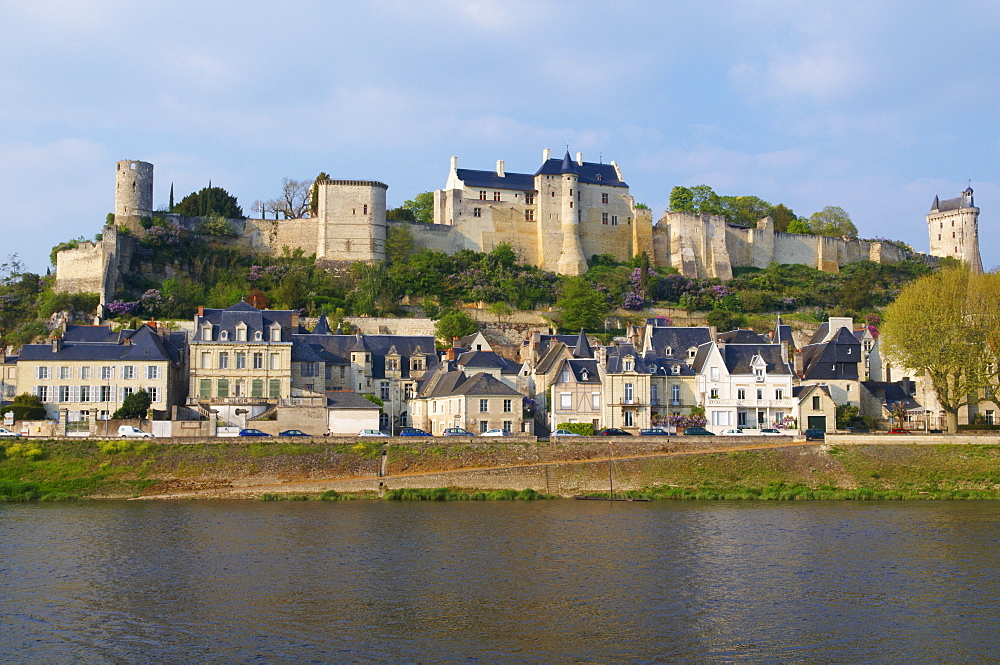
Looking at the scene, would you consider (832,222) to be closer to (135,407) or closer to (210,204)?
(210,204)

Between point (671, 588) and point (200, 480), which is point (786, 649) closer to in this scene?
point (671, 588)

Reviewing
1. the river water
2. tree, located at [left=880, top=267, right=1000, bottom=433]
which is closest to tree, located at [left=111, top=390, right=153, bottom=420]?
the river water

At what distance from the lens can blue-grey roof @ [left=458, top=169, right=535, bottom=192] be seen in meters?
83.6

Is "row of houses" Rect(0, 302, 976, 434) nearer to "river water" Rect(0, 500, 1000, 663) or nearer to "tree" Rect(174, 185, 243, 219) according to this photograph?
"river water" Rect(0, 500, 1000, 663)

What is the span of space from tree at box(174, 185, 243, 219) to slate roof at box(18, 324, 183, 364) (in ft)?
107

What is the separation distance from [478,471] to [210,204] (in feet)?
158

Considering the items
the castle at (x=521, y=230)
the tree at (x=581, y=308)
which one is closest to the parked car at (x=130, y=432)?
the castle at (x=521, y=230)

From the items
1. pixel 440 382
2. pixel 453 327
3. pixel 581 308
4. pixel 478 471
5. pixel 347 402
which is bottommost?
pixel 478 471

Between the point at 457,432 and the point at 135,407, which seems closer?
the point at 457,432

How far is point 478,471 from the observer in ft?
127

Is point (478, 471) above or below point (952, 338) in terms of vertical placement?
below

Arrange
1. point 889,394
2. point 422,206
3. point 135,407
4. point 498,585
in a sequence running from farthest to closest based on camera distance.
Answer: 1. point 422,206
2. point 889,394
3. point 135,407
4. point 498,585

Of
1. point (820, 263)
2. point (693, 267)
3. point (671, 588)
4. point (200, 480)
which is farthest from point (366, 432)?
point (820, 263)

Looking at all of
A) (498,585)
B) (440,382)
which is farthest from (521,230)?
(498,585)
